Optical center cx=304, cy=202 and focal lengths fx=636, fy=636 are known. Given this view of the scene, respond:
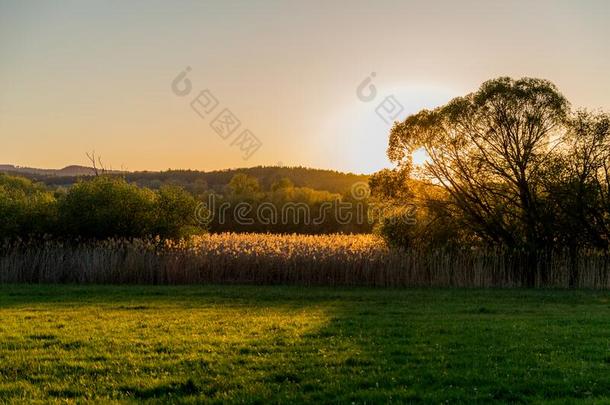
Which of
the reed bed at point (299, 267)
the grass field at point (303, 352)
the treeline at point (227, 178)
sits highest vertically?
the treeline at point (227, 178)

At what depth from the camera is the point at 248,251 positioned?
24.6m

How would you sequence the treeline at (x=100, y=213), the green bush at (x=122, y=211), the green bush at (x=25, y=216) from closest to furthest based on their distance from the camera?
the green bush at (x=25, y=216) → the treeline at (x=100, y=213) → the green bush at (x=122, y=211)

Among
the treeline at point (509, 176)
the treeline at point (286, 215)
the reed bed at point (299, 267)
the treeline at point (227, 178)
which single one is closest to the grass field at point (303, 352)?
the reed bed at point (299, 267)

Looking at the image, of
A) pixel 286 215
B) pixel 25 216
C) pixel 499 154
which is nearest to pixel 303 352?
pixel 499 154

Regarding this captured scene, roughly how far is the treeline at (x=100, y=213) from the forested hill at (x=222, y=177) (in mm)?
69070

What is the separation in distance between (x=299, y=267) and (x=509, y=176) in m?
9.55

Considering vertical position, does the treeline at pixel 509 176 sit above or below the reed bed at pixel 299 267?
above

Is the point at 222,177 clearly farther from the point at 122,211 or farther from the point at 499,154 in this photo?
the point at 499,154

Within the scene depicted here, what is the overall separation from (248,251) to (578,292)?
11.9 meters

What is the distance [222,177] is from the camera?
127 metres

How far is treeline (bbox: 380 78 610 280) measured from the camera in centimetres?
2536

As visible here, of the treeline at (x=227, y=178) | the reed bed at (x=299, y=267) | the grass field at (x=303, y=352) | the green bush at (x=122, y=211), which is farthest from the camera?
the treeline at (x=227, y=178)

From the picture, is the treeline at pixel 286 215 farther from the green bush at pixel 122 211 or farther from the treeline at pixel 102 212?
the green bush at pixel 122 211

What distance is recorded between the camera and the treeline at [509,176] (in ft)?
83.2
